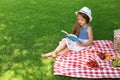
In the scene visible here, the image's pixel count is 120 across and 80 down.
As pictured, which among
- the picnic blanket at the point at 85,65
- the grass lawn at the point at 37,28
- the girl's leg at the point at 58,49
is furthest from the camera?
the girl's leg at the point at 58,49

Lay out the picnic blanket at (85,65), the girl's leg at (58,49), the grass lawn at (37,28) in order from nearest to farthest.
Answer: the picnic blanket at (85,65), the grass lawn at (37,28), the girl's leg at (58,49)

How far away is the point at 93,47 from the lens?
25.0 ft

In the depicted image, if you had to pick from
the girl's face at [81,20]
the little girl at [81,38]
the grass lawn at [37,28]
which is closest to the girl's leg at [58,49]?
the little girl at [81,38]

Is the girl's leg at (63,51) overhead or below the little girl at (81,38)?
below

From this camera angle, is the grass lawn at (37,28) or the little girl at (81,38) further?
the little girl at (81,38)

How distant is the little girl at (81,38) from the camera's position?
290 inches

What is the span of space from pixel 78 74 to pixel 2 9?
507 cm

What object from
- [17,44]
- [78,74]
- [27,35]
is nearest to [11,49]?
[17,44]

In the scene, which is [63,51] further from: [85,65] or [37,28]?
[37,28]

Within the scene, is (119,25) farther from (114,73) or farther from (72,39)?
(114,73)

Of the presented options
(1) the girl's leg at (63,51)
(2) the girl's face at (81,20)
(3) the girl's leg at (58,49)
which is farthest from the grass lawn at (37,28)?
(2) the girl's face at (81,20)

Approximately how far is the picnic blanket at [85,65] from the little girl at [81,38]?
0.43 ft

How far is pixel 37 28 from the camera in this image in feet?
29.9

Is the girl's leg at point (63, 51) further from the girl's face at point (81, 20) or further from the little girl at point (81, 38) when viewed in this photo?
the girl's face at point (81, 20)
